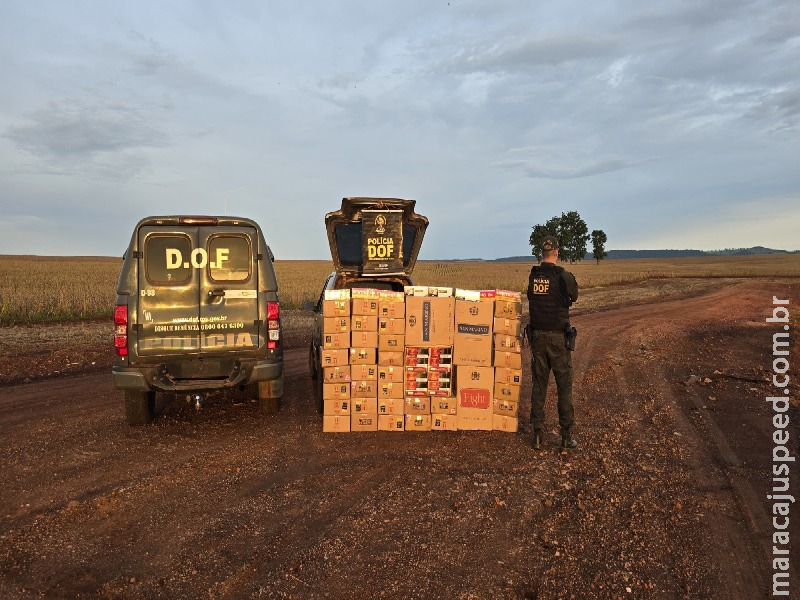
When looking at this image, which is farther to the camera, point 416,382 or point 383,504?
point 416,382

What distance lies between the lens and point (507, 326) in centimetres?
675

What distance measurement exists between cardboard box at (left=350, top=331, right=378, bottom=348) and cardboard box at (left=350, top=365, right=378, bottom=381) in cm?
26

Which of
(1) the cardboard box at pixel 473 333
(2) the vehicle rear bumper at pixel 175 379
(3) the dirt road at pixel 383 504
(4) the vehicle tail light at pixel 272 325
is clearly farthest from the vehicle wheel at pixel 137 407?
(1) the cardboard box at pixel 473 333

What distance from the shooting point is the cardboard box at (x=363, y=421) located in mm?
6730

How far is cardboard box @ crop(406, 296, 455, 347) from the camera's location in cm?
674

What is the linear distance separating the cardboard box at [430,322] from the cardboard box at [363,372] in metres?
0.60

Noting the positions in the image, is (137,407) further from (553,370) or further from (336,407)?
(553,370)

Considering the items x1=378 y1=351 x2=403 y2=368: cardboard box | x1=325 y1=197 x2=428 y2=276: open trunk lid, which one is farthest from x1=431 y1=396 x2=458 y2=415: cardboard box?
x1=325 y1=197 x2=428 y2=276: open trunk lid

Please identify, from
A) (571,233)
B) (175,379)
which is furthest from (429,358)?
(571,233)

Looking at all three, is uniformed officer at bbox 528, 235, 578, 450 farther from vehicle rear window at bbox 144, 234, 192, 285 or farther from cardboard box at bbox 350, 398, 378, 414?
vehicle rear window at bbox 144, 234, 192, 285

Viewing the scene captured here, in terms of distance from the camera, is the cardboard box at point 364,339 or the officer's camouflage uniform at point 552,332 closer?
the officer's camouflage uniform at point 552,332

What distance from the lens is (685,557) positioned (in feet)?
12.7

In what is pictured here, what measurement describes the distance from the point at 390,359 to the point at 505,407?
155cm

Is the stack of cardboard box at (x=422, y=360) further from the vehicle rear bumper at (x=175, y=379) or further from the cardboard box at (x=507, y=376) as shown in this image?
the vehicle rear bumper at (x=175, y=379)
